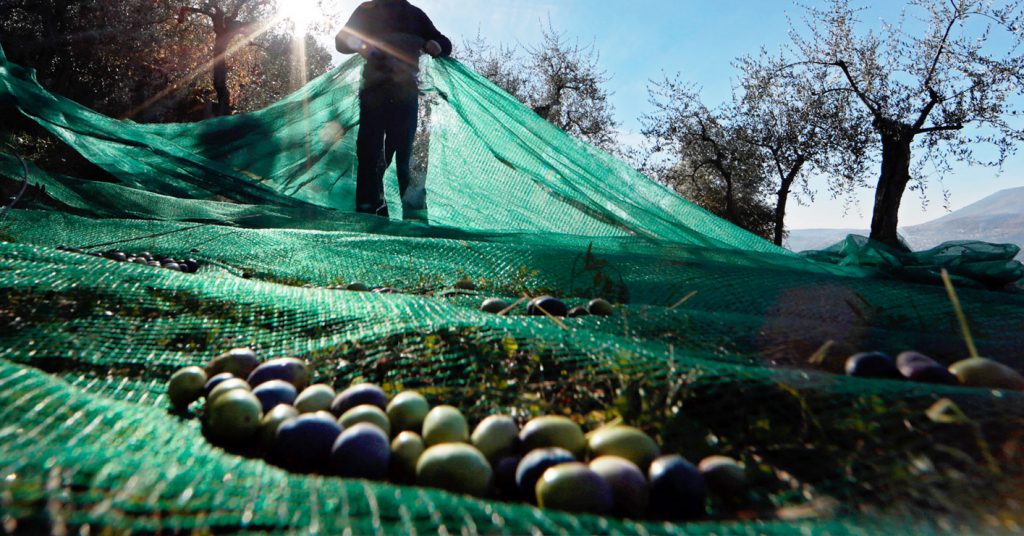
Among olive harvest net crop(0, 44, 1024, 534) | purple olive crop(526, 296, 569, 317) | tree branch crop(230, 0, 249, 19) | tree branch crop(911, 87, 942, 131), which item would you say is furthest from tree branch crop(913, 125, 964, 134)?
tree branch crop(230, 0, 249, 19)

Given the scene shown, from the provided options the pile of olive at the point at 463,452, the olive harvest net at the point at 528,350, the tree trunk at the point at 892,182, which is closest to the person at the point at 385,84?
the olive harvest net at the point at 528,350

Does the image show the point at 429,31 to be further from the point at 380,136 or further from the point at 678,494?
the point at 678,494

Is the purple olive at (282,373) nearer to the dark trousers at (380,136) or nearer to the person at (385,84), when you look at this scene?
the person at (385,84)

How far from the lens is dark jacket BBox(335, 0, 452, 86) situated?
22.0ft

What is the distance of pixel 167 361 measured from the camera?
2.12 metres

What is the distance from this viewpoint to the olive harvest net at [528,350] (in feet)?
3.27

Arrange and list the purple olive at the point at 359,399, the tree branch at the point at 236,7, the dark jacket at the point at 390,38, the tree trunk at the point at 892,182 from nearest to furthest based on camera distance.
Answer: the purple olive at the point at 359,399 → the dark jacket at the point at 390,38 → the tree trunk at the point at 892,182 → the tree branch at the point at 236,7

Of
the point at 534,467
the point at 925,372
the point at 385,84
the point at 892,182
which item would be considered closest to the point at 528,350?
the point at 534,467

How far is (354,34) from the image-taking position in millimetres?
6848

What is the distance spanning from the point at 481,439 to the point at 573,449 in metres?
0.20

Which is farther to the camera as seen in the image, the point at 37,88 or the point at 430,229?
the point at 37,88

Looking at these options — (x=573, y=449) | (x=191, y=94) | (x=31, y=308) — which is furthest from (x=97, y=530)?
(x=191, y=94)

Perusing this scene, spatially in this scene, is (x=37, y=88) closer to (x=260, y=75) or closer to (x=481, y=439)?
(x=481, y=439)

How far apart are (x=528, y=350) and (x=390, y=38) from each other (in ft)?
18.4
